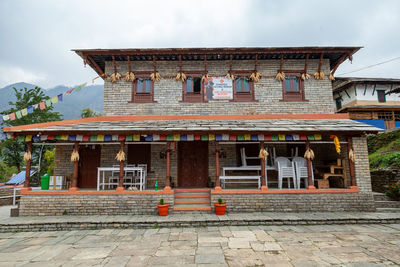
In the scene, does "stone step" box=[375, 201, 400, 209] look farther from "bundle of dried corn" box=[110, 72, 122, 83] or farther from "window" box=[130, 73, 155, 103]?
"bundle of dried corn" box=[110, 72, 122, 83]

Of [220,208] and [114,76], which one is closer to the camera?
[220,208]

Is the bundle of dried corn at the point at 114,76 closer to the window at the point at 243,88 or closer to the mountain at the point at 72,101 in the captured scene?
the window at the point at 243,88

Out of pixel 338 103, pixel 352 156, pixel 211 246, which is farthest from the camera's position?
pixel 338 103

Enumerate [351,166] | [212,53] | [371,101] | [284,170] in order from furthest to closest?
[371,101]
[212,53]
[284,170]
[351,166]

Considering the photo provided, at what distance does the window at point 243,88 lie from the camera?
977 centimetres

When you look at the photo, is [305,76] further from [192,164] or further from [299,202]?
[192,164]

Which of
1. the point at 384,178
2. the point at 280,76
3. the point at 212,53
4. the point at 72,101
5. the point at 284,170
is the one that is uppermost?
the point at 72,101

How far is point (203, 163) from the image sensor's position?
9.67 metres

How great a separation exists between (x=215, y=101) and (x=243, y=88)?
1.49 meters

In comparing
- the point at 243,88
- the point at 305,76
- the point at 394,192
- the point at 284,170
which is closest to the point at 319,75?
the point at 305,76

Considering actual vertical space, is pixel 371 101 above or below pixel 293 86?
above

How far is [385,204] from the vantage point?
26.0 feet

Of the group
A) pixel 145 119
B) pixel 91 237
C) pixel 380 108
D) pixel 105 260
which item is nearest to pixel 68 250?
pixel 91 237

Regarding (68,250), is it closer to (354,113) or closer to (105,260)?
(105,260)
